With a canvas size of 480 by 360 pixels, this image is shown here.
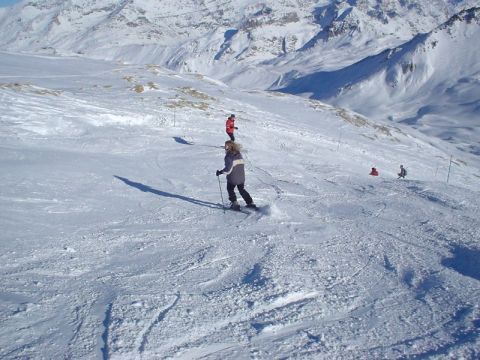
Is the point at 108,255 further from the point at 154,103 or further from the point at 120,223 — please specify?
the point at 154,103

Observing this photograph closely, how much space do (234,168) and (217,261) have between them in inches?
127

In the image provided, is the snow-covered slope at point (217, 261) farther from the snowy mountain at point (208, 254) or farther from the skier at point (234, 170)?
the skier at point (234, 170)

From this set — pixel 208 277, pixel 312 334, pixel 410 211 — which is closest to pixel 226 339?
pixel 312 334

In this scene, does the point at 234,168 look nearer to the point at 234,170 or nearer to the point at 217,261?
the point at 234,170

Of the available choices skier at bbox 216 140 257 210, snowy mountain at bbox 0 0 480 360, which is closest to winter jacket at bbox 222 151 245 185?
skier at bbox 216 140 257 210

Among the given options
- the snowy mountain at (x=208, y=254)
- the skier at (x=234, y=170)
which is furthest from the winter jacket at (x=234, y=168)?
the snowy mountain at (x=208, y=254)

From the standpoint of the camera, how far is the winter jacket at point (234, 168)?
9102mm

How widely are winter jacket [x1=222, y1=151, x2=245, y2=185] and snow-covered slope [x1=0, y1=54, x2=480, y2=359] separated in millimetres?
694

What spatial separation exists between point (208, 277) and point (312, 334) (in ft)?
5.73

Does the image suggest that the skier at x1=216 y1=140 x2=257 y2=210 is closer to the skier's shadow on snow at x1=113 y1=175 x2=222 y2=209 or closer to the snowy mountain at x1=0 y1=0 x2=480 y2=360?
the snowy mountain at x1=0 y1=0 x2=480 y2=360

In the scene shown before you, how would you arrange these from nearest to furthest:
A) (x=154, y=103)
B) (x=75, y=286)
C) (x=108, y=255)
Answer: (x=75, y=286) → (x=108, y=255) → (x=154, y=103)

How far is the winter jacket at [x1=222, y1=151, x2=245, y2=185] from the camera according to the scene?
910 centimetres

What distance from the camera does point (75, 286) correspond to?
530cm

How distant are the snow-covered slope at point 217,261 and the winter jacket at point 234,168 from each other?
2.28 ft
